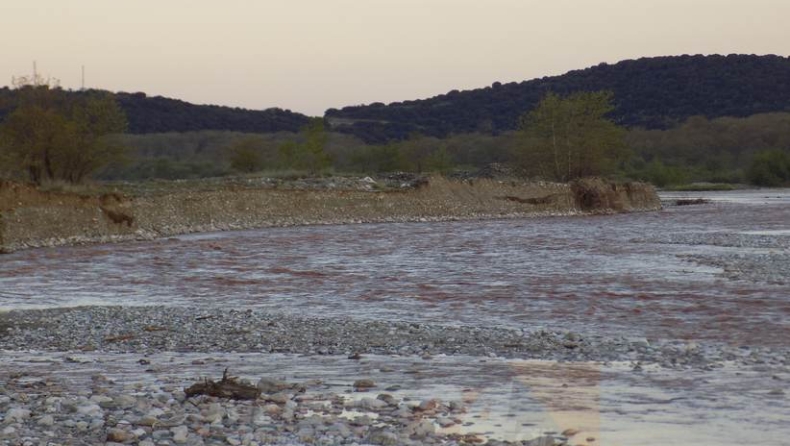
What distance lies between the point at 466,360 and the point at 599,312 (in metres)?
5.12

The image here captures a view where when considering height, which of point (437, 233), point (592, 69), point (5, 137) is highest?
point (592, 69)

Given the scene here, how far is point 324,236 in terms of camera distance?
3869 cm

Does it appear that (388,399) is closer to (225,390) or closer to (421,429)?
(421,429)

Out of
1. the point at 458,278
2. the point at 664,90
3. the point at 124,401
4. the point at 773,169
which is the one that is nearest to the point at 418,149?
the point at 773,169

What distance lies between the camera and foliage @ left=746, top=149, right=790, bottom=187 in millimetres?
95000

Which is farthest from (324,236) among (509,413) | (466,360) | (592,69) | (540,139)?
(592,69)

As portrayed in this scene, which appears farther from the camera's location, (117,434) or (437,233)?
(437,233)

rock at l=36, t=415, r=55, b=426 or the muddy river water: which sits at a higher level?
rock at l=36, t=415, r=55, b=426

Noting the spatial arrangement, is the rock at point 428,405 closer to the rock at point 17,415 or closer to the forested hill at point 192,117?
the rock at point 17,415

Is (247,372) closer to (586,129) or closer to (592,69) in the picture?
(586,129)

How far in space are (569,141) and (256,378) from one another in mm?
64087

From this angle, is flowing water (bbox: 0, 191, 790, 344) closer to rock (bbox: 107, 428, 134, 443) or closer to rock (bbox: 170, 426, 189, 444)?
rock (bbox: 170, 426, 189, 444)

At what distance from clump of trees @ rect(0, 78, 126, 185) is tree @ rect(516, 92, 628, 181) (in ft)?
100

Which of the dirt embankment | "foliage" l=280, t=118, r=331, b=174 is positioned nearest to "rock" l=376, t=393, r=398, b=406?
the dirt embankment
